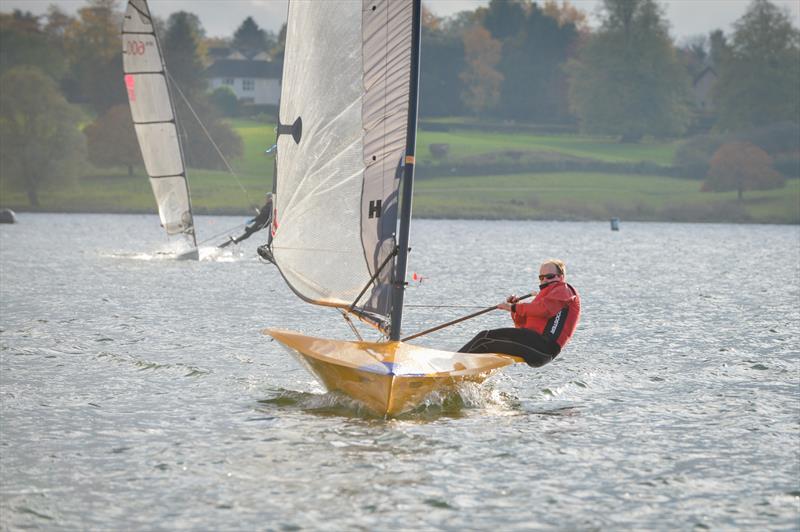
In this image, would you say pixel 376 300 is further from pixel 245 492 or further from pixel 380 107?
pixel 245 492

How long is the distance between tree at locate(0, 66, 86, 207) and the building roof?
7269cm

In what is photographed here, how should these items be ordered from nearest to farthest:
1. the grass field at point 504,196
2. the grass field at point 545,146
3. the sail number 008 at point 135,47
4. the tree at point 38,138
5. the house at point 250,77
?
the sail number 008 at point 135,47 → the tree at point 38,138 → the grass field at point 504,196 → the grass field at point 545,146 → the house at point 250,77

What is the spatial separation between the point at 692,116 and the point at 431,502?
147 meters

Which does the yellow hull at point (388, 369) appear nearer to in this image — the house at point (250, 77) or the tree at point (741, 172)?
the tree at point (741, 172)

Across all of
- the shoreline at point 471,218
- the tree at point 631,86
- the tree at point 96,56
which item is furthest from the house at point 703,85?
the tree at point 96,56

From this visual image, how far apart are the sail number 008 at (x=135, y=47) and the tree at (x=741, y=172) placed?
101 m

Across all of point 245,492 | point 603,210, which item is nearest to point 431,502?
point 245,492

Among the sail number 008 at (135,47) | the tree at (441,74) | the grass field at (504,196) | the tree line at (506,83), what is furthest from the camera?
the tree at (441,74)

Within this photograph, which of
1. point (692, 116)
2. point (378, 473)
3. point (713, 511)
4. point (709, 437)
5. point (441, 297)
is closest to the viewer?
point (713, 511)

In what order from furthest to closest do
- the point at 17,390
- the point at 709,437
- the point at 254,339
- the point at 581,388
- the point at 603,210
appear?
the point at 603,210, the point at 254,339, the point at 581,388, the point at 17,390, the point at 709,437

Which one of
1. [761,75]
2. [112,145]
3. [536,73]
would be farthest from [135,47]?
[536,73]

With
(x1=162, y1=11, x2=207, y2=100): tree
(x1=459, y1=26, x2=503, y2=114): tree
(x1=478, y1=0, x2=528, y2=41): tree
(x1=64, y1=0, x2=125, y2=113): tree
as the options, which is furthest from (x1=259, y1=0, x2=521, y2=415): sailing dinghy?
(x1=478, y1=0, x2=528, y2=41): tree

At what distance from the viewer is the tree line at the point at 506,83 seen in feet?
372

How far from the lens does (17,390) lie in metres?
16.5
